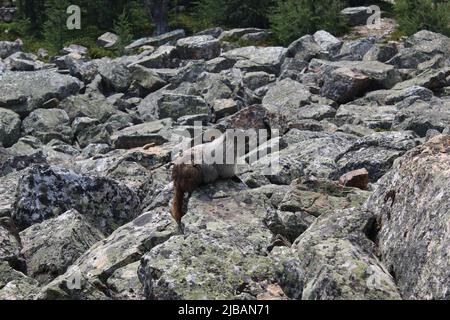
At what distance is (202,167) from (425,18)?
34.9 metres

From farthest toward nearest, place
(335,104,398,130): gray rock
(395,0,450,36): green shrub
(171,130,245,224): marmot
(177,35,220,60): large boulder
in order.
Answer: (395,0,450,36): green shrub, (177,35,220,60): large boulder, (335,104,398,130): gray rock, (171,130,245,224): marmot

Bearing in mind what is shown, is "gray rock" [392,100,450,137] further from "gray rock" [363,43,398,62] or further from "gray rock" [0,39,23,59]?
"gray rock" [0,39,23,59]

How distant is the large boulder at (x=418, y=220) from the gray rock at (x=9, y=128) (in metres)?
19.4

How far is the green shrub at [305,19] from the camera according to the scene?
45219 mm

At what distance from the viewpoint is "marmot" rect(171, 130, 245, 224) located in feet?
37.6

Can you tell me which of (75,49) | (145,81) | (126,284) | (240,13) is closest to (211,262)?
(126,284)

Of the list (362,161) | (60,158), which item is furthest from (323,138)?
(60,158)

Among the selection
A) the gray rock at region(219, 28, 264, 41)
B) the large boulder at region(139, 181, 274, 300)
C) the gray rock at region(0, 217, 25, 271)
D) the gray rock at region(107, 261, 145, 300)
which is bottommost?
the gray rock at region(219, 28, 264, 41)

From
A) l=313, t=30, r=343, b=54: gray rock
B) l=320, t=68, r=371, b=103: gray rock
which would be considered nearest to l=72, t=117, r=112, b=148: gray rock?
l=320, t=68, r=371, b=103: gray rock

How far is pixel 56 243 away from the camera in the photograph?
1096 cm

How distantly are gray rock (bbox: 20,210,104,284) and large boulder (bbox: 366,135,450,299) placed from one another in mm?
5049

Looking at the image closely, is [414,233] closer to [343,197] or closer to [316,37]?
[343,197]

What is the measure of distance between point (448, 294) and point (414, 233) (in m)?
1.30
